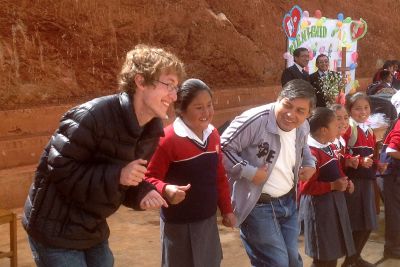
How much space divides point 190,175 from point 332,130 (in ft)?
4.68

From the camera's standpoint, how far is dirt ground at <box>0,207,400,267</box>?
16.2 feet

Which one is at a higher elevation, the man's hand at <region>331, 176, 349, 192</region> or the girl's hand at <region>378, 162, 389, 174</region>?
the man's hand at <region>331, 176, 349, 192</region>

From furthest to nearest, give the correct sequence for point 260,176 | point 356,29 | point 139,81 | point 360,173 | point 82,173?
point 356,29
point 360,173
point 260,176
point 139,81
point 82,173

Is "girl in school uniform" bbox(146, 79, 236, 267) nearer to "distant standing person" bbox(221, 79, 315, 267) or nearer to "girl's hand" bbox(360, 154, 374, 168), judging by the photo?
"distant standing person" bbox(221, 79, 315, 267)

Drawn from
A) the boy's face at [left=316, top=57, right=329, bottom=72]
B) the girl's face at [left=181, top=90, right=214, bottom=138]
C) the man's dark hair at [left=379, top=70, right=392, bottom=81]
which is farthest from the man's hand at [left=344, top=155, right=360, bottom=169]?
the man's dark hair at [left=379, top=70, right=392, bottom=81]

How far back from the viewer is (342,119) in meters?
4.40

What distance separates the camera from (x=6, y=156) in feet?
23.9

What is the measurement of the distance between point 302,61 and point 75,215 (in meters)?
6.51

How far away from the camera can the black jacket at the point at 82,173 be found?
90.0 inches

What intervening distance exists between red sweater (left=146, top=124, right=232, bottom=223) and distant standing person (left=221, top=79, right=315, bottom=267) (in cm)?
23

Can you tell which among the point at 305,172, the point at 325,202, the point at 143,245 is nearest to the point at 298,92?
the point at 305,172

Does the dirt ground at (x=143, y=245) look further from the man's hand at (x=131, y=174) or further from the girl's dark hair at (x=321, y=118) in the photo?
the man's hand at (x=131, y=174)

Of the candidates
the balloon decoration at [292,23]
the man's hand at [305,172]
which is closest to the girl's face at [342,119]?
the man's hand at [305,172]

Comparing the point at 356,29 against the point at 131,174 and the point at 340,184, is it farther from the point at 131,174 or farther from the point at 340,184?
the point at 131,174
